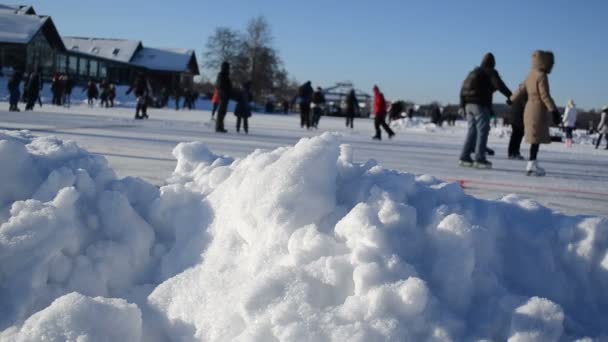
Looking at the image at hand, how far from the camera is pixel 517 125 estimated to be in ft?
33.7

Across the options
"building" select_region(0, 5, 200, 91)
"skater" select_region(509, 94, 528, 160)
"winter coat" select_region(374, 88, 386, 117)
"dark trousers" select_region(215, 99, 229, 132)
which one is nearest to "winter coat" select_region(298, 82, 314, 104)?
"winter coat" select_region(374, 88, 386, 117)

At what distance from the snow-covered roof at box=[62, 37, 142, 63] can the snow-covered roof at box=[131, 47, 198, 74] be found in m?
1.08

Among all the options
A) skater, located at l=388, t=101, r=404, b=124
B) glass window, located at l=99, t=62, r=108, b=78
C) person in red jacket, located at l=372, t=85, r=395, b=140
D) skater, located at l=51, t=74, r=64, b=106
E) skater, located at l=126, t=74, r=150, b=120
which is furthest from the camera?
glass window, located at l=99, t=62, r=108, b=78

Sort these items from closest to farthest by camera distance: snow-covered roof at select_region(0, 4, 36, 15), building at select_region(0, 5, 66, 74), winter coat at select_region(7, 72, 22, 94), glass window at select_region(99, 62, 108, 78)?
winter coat at select_region(7, 72, 22, 94) → building at select_region(0, 5, 66, 74) → snow-covered roof at select_region(0, 4, 36, 15) → glass window at select_region(99, 62, 108, 78)

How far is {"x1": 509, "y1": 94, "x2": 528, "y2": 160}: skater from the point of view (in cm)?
1023

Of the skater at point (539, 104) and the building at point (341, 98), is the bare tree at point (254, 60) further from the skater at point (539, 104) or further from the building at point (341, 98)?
the skater at point (539, 104)

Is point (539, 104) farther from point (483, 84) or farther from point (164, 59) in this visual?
point (164, 59)

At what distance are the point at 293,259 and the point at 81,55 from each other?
5317cm

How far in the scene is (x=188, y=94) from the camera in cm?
4022

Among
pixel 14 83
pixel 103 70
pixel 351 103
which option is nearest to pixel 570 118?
pixel 351 103

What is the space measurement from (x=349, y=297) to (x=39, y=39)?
50036 mm

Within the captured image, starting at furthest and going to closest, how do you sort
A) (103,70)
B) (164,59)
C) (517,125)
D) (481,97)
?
(164,59) < (103,70) < (517,125) < (481,97)

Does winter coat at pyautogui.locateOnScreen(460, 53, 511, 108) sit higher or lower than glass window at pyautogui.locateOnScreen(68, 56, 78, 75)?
lower

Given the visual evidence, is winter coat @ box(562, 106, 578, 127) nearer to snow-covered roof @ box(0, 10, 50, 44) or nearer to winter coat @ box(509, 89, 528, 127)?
winter coat @ box(509, 89, 528, 127)
